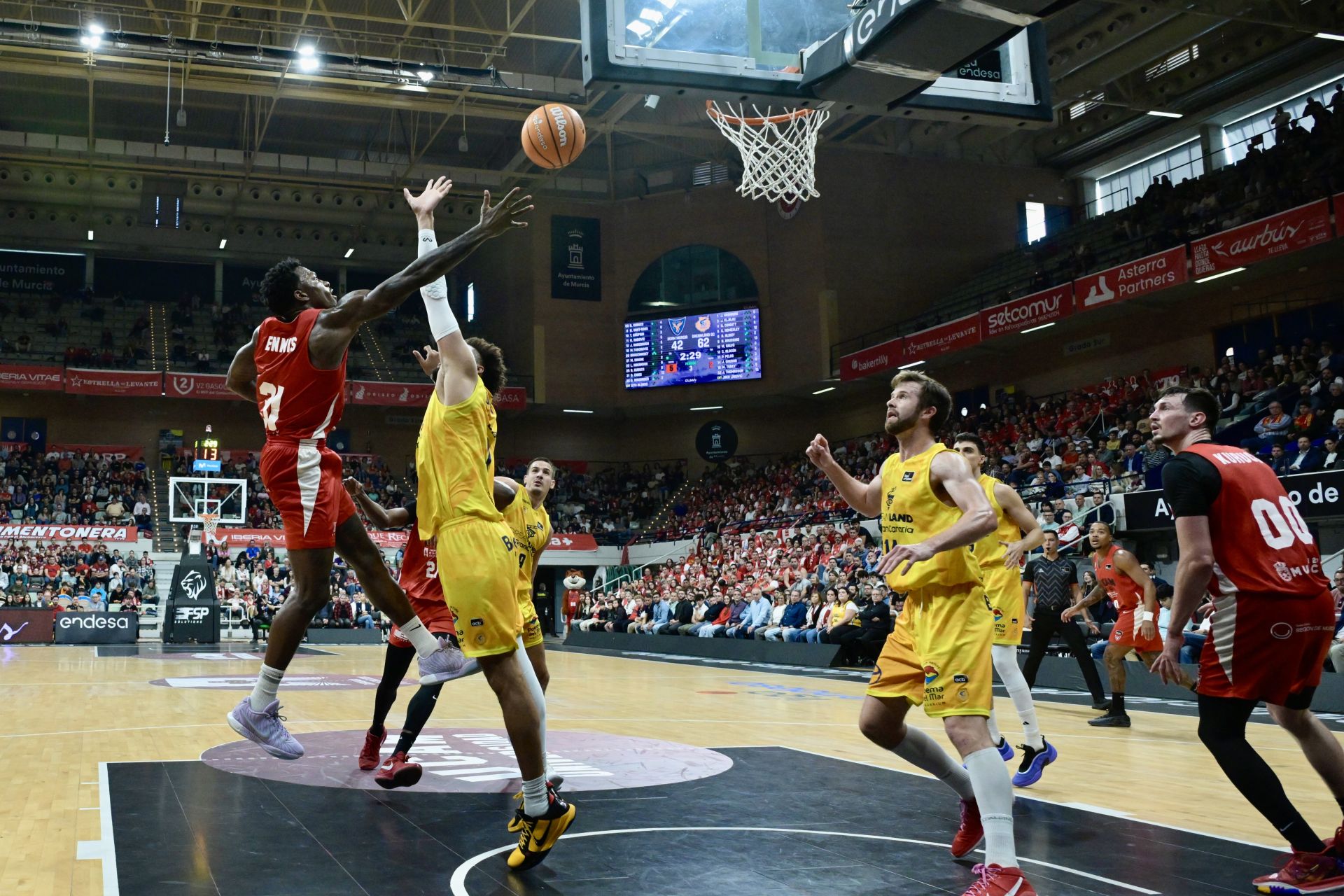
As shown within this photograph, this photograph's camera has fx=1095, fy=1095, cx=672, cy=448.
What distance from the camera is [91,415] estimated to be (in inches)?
1362

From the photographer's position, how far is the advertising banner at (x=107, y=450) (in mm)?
33406

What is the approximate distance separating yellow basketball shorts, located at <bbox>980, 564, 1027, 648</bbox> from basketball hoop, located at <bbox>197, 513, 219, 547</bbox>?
19618mm

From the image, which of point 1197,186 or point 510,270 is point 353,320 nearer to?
point 1197,186

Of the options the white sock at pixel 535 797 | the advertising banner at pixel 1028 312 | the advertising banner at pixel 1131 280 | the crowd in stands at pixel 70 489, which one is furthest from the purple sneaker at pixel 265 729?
the crowd in stands at pixel 70 489

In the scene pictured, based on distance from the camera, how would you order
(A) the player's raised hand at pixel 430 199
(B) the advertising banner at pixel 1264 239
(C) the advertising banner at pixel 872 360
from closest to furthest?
(A) the player's raised hand at pixel 430 199 → (B) the advertising banner at pixel 1264 239 → (C) the advertising banner at pixel 872 360

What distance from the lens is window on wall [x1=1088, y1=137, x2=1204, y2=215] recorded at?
88.7ft

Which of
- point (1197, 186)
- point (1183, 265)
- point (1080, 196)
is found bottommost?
point (1183, 265)

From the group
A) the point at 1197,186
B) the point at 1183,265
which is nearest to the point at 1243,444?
the point at 1183,265

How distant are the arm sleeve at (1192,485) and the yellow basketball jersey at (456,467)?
258cm

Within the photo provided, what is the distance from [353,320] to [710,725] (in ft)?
17.0

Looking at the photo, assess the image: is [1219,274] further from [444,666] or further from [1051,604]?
[444,666]

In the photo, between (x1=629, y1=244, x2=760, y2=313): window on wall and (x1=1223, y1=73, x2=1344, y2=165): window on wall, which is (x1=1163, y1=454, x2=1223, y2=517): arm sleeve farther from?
(x1=629, y1=244, x2=760, y2=313): window on wall

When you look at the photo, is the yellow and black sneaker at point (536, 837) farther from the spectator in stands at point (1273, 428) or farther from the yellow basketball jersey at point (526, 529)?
the spectator in stands at point (1273, 428)

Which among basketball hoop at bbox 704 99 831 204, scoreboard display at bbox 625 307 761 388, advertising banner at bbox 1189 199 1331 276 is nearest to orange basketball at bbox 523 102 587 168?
basketball hoop at bbox 704 99 831 204
